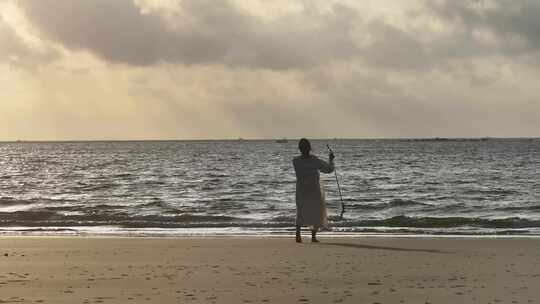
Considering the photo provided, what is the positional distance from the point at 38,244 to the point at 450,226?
416 inches

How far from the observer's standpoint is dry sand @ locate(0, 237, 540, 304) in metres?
8.16

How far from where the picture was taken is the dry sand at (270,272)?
8156 millimetres

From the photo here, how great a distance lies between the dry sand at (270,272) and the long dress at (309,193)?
Answer: 46 cm

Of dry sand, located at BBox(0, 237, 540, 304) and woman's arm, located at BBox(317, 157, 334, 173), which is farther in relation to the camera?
woman's arm, located at BBox(317, 157, 334, 173)

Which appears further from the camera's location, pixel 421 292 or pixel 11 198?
pixel 11 198

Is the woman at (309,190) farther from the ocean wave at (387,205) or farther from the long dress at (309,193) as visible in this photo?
the ocean wave at (387,205)

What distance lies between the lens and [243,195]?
33781 mm

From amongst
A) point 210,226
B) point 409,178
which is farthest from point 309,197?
point 409,178

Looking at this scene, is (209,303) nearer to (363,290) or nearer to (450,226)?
(363,290)

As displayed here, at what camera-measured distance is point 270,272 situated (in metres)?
9.91

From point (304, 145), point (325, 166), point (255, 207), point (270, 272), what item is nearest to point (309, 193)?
point (325, 166)

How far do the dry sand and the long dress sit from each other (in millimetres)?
462

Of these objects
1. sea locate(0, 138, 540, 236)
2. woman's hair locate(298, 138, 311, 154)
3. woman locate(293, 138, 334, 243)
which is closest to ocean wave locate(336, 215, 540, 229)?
sea locate(0, 138, 540, 236)

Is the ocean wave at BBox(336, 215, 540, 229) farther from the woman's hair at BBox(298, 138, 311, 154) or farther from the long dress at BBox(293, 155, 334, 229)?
the woman's hair at BBox(298, 138, 311, 154)
